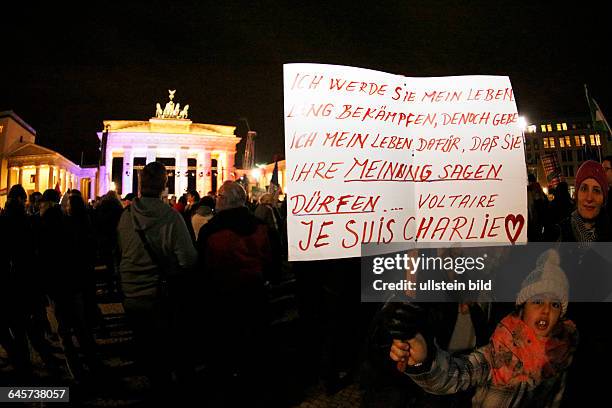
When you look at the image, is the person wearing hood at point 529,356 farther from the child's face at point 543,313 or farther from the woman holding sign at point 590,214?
the woman holding sign at point 590,214

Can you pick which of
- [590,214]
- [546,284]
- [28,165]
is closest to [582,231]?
[590,214]

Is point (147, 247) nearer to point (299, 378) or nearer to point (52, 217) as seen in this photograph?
point (52, 217)

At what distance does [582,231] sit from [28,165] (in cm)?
6163

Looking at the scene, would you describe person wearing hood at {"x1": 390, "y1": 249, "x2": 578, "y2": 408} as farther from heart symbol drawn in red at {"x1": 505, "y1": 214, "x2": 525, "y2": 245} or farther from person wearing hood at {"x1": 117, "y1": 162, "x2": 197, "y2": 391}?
person wearing hood at {"x1": 117, "y1": 162, "x2": 197, "y2": 391}

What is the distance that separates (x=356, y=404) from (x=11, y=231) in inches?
155

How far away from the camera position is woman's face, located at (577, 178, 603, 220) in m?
2.69

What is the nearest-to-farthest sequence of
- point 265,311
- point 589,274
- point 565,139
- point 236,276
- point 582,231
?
point 589,274 → point 582,231 → point 236,276 → point 265,311 → point 565,139

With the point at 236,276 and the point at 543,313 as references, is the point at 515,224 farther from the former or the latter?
the point at 236,276

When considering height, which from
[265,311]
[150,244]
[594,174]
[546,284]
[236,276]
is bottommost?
[265,311]

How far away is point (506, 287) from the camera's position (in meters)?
2.21

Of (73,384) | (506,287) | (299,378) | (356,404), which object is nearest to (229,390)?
(299,378)

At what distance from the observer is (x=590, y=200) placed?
269 cm

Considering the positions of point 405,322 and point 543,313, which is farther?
point 543,313

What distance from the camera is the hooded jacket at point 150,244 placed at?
3.20 meters
